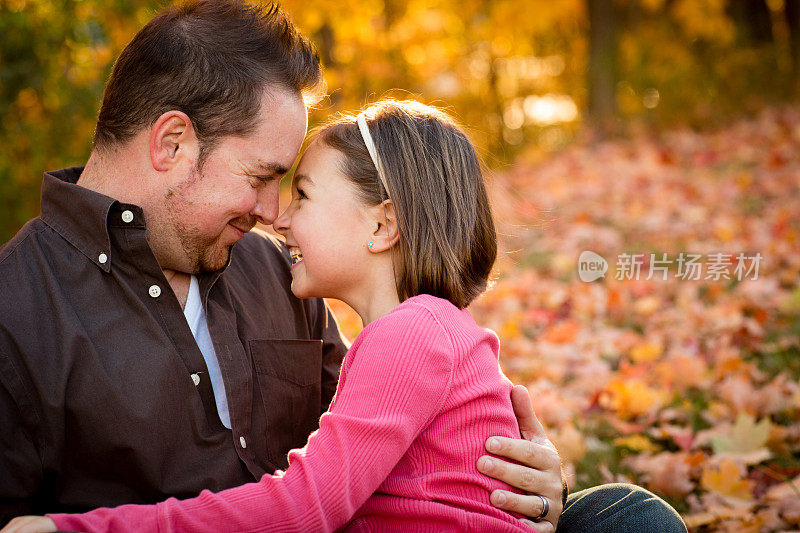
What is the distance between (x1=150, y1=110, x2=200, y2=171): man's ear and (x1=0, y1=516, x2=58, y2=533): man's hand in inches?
34.6

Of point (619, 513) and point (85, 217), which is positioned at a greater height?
point (85, 217)

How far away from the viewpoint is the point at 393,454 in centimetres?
161

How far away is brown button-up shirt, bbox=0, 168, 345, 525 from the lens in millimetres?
1620

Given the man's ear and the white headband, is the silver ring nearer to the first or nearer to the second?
the white headband

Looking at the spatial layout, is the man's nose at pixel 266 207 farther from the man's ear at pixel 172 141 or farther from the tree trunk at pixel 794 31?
the tree trunk at pixel 794 31

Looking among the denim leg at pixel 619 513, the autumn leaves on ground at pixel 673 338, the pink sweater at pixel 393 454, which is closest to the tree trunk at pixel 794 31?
the autumn leaves on ground at pixel 673 338

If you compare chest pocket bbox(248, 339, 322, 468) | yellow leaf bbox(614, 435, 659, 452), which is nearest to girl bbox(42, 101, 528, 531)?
chest pocket bbox(248, 339, 322, 468)

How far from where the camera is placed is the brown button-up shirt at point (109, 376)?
1.62m

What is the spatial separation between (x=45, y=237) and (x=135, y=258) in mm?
203

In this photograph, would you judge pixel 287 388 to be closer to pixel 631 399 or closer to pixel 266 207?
pixel 266 207

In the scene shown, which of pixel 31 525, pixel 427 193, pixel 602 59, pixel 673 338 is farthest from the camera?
pixel 602 59

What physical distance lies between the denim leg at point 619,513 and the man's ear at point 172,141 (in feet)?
4.23

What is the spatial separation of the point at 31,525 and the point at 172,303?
1.92 feet

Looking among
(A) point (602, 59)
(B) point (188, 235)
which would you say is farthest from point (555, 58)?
(B) point (188, 235)
